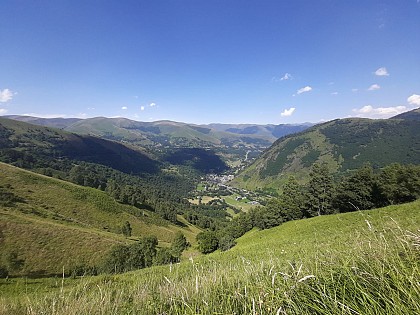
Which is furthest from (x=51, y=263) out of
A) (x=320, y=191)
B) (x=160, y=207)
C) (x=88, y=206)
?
(x=160, y=207)

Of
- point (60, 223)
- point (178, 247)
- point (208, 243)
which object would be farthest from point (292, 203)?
point (60, 223)

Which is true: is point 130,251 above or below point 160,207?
above

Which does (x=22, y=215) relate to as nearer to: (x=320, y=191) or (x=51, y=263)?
(x=51, y=263)

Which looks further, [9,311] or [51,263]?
[51,263]

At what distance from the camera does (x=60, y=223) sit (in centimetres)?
8650

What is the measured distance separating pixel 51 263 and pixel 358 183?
256 feet

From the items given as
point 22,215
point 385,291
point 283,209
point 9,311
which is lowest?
point 22,215

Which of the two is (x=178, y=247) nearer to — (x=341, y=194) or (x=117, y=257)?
(x=117, y=257)

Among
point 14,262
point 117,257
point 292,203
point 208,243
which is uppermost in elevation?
point 292,203

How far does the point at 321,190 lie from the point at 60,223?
87402 millimetres

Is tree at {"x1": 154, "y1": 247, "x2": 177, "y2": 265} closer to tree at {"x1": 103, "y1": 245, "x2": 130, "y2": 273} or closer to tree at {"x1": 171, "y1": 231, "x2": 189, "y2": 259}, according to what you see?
tree at {"x1": 171, "y1": 231, "x2": 189, "y2": 259}

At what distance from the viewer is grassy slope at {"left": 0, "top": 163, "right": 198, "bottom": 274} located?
66062mm

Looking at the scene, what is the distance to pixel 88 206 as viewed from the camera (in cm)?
11538

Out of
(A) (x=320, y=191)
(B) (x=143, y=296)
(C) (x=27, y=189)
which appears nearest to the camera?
(B) (x=143, y=296)
